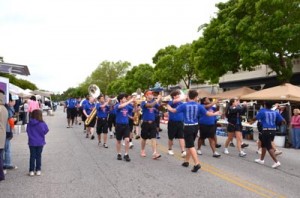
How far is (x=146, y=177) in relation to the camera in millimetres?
8258

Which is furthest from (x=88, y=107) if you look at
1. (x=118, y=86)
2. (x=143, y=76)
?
(x=118, y=86)

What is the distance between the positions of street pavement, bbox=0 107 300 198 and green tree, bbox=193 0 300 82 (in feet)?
47.7

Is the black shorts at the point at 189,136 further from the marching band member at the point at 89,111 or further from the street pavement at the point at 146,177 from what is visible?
the marching band member at the point at 89,111

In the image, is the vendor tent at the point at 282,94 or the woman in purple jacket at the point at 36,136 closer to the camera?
the woman in purple jacket at the point at 36,136

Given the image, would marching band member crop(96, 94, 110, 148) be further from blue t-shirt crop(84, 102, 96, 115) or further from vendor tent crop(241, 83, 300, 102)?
vendor tent crop(241, 83, 300, 102)

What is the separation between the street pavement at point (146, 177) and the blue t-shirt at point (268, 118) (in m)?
1.04

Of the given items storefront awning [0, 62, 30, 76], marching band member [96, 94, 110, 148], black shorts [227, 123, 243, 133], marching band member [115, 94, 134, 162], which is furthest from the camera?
marching band member [96, 94, 110, 148]

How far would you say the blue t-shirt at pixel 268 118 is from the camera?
33.3 feet

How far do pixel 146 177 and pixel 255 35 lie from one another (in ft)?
63.6

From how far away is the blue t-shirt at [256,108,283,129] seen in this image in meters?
10.1

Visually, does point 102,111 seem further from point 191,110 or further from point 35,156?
point 35,156

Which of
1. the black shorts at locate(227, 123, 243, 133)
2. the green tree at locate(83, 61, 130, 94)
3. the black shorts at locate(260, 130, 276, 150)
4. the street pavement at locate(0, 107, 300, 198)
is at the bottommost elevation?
the street pavement at locate(0, 107, 300, 198)

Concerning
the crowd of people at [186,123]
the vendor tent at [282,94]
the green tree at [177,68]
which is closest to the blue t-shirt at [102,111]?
the crowd of people at [186,123]

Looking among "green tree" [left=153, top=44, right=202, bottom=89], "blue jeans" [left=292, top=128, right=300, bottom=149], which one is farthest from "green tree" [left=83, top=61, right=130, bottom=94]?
"blue jeans" [left=292, top=128, right=300, bottom=149]
